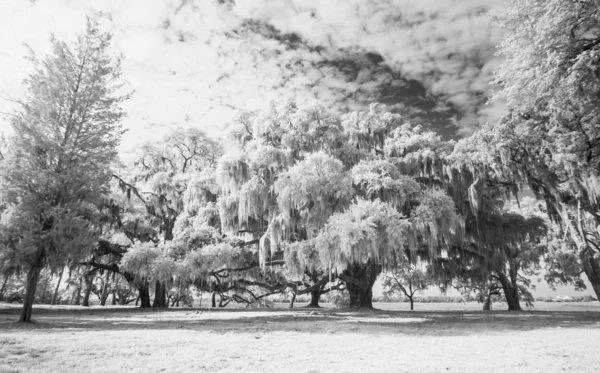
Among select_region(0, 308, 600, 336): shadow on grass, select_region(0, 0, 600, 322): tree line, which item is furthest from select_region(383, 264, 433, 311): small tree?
select_region(0, 308, 600, 336): shadow on grass

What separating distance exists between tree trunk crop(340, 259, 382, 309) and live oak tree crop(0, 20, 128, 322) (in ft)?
39.1

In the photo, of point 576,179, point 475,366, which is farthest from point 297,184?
point 576,179

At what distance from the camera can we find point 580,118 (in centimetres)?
1015

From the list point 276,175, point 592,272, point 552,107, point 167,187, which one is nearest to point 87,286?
point 167,187

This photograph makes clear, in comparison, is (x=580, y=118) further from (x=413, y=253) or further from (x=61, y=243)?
(x=61, y=243)

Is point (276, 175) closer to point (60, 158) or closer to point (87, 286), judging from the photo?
point (60, 158)

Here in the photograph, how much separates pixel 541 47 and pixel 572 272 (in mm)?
20698

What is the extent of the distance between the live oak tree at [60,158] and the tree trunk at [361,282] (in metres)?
11.9

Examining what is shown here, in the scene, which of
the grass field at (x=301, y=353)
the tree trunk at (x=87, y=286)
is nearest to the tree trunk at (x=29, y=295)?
the grass field at (x=301, y=353)

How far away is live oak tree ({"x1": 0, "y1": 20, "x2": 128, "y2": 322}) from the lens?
10109 millimetres

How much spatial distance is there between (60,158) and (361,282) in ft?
47.4

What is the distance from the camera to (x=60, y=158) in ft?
36.2

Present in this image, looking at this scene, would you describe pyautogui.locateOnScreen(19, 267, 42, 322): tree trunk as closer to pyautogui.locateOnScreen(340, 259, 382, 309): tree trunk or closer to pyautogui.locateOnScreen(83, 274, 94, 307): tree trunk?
pyautogui.locateOnScreen(83, 274, 94, 307): tree trunk

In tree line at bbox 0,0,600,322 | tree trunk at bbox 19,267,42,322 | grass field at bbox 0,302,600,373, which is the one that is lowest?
grass field at bbox 0,302,600,373
